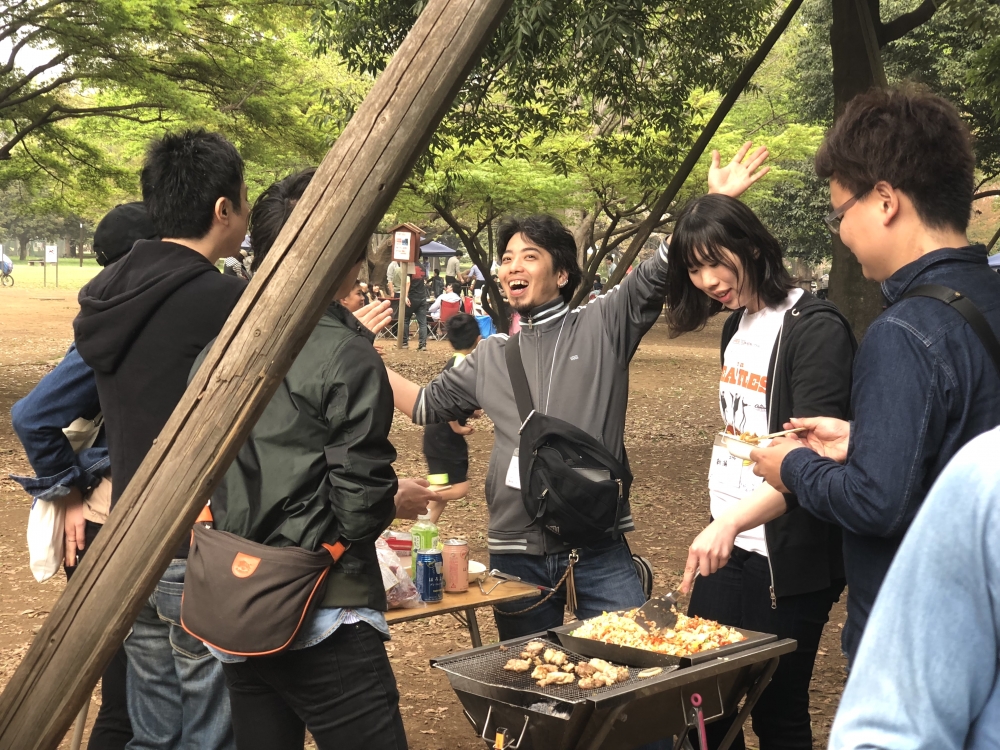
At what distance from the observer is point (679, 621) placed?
3010 mm

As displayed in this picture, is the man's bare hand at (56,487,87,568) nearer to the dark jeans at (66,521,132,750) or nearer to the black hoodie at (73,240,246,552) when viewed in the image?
the dark jeans at (66,521,132,750)

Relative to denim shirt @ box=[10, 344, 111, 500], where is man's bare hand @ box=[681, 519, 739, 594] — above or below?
below

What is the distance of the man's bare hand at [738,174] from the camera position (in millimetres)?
3025

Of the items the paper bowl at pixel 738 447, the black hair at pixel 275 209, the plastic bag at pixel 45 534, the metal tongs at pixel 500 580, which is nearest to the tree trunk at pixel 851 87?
the metal tongs at pixel 500 580

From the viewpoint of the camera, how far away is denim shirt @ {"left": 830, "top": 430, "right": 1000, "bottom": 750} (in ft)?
3.23

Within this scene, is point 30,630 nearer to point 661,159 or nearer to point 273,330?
point 273,330

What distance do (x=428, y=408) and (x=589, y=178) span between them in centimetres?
1433

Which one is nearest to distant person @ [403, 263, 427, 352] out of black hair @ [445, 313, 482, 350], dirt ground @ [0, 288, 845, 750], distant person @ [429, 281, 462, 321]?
distant person @ [429, 281, 462, 321]

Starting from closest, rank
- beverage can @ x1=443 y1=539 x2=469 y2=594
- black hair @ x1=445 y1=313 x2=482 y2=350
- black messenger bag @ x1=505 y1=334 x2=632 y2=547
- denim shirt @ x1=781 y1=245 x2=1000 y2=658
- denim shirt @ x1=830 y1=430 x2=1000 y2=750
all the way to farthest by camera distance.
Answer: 1. denim shirt @ x1=830 y1=430 x2=1000 y2=750
2. denim shirt @ x1=781 y1=245 x2=1000 y2=658
3. black messenger bag @ x1=505 y1=334 x2=632 y2=547
4. beverage can @ x1=443 y1=539 x2=469 y2=594
5. black hair @ x1=445 y1=313 x2=482 y2=350

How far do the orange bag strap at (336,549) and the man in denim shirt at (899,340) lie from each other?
3.33 feet

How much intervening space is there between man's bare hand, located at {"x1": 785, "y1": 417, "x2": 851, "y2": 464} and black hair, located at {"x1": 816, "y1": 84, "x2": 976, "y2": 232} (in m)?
0.53

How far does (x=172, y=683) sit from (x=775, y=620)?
1.84 metres

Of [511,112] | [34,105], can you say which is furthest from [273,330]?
[34,105]

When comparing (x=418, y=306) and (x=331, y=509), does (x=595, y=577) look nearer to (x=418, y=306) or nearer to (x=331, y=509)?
(x=331, y=509)
